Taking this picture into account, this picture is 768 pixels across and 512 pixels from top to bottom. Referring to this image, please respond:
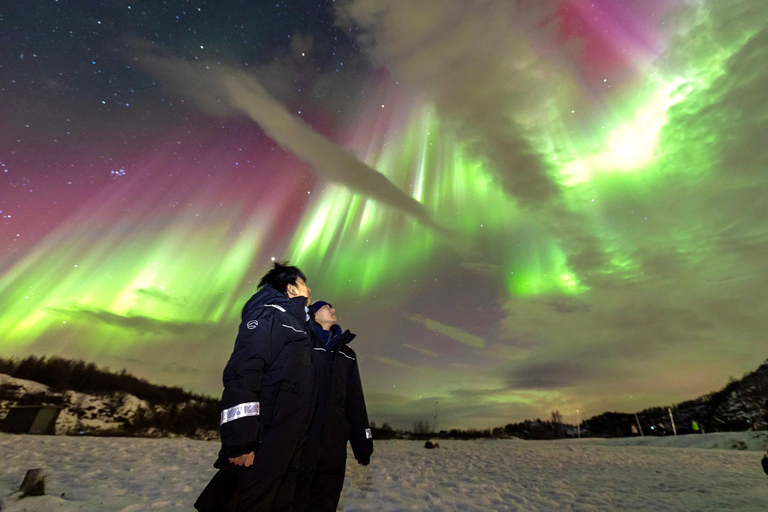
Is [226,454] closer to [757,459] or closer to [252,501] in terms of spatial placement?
[252,501]

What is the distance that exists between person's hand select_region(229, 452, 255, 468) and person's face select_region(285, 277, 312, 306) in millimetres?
1278

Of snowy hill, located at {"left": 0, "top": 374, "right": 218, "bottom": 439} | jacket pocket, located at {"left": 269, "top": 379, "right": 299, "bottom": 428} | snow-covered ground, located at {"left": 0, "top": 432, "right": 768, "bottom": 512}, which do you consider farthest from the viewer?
snowy hill, located at {"left": 0, "top": 374, "right": 218, "bottom": 439}

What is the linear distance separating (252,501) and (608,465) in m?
13.5

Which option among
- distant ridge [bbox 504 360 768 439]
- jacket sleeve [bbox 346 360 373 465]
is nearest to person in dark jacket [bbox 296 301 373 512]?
jacket sleeve [bbox 346 360 373 465]

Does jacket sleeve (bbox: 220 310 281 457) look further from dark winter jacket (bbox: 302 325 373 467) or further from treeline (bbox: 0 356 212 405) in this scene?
treeline (bbox: 0 356 212 405)

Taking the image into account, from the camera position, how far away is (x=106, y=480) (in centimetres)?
645

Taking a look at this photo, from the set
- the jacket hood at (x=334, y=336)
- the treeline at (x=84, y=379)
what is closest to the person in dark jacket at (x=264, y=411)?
the jacket hood at (x=334, y=336)

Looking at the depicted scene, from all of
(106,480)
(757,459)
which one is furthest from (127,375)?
(757,459)

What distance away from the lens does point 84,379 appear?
79.3 feet

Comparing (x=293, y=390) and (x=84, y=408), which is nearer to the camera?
(x=293, y=390)

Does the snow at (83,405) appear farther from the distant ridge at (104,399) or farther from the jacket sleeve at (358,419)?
the jacket sleeve at (358,419)

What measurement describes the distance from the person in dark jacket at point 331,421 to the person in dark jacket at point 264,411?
1.78ft

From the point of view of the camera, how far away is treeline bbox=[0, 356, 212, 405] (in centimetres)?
2248

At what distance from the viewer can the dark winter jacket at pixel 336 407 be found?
3.28 meters
